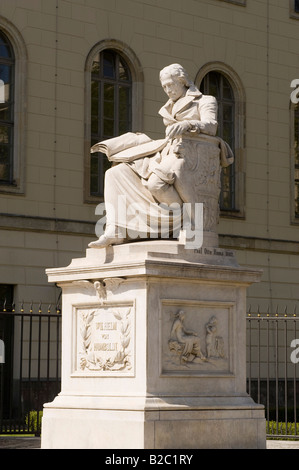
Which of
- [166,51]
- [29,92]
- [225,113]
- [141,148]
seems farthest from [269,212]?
[141,148]

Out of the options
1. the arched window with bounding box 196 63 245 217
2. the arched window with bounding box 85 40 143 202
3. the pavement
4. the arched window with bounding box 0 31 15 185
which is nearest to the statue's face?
the pavement

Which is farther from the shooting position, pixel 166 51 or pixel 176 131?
pixel 166 51

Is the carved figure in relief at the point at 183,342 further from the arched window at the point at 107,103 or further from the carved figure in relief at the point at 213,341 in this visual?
the arched window at the point at 107,103

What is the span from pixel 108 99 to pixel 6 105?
2.75 metres

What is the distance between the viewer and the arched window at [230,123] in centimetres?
2941

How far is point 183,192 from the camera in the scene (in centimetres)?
1334

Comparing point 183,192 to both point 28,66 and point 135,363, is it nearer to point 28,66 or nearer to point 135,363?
Result: point 135,363

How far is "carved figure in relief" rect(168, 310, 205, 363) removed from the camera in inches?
507

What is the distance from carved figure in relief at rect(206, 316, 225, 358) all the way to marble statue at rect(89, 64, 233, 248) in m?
1.02

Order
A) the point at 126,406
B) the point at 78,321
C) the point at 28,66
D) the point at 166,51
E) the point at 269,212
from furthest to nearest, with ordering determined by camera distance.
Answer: the point at 269,212 < the point at 166,51 < the point at 28,66 < the point at 78,321 < the point at 126,406

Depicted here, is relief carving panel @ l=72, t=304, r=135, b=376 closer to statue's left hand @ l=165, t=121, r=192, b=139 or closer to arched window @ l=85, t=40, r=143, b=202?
statue's left hand @ l=165, t=121, r=192, b=139

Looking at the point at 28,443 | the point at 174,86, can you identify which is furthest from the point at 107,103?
the point at 174,86

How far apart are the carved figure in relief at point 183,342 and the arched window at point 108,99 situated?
43.9 ft

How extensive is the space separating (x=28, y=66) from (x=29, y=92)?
0.53 meters
